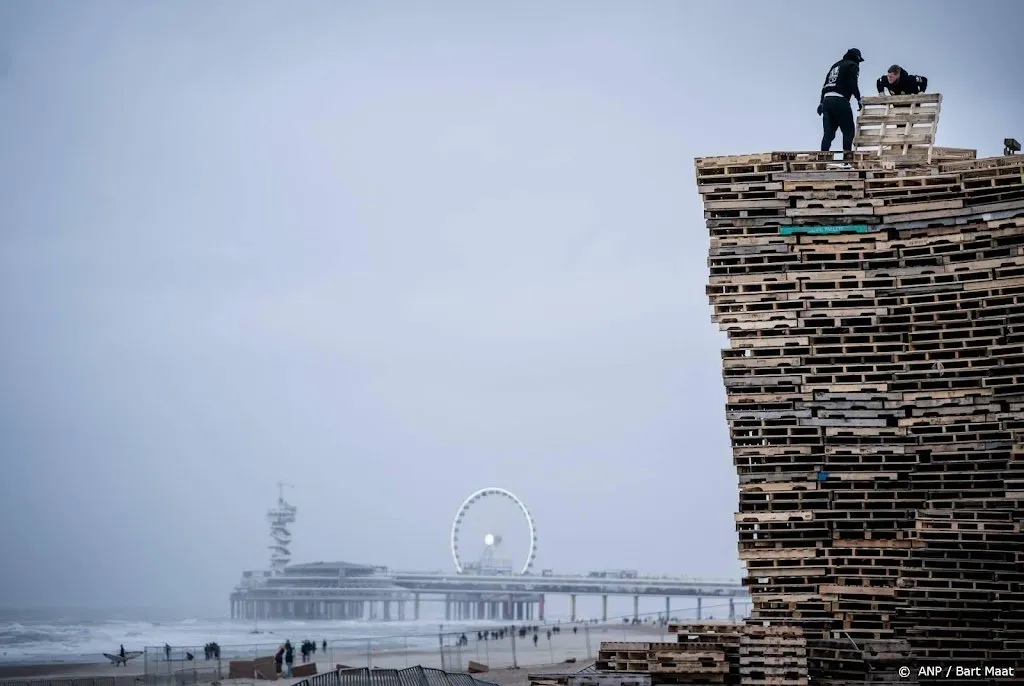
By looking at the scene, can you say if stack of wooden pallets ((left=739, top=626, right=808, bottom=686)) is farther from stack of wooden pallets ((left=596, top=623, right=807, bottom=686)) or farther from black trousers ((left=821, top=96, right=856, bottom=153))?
black trousers ((left=821, top=96, right=856, bottom=153))

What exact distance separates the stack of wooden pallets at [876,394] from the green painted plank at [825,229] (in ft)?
0.12

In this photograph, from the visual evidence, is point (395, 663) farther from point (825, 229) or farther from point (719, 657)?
point (825, 229)

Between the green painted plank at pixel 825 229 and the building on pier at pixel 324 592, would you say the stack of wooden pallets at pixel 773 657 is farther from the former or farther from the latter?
the building on pier at pixel 324 592

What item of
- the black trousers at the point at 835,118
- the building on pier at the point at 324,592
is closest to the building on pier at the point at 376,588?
the building on pier at the point at 324,592

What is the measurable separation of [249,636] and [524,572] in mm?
53883

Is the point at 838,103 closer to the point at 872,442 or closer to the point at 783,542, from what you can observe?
the point at 872,442

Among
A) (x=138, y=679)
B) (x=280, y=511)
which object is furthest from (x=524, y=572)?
(x=138, y=679)

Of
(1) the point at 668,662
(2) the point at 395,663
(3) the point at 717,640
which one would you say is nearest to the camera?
(1) the point at 668,662

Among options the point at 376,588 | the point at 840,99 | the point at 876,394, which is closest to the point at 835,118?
the point at 840,99

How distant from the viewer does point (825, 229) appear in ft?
63.5

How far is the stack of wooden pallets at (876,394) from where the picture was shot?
18.2 metres

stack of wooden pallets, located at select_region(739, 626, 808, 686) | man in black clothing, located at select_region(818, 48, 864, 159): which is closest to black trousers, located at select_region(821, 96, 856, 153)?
man in black clothing, located at select_region(818, 48, 864, 159)

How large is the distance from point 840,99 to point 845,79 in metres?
0.38

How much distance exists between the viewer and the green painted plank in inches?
760
